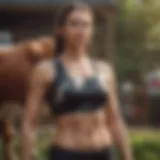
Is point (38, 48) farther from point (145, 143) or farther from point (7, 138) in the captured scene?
point (145, 143)

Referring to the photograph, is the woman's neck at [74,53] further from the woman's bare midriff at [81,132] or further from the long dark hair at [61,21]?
the woman's bare midriff at [81,132]

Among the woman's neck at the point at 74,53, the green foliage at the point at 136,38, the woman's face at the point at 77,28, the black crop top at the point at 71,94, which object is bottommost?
the black crop top at the point at 71,94

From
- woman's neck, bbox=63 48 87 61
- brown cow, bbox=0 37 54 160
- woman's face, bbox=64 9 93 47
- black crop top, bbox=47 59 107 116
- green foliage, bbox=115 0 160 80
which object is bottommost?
black crop top, bbox=47 59 107 116

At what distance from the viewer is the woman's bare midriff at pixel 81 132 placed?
A: 5.85 feet

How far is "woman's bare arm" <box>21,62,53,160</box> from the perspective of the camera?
5.84ft

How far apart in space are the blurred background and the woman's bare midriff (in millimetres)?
1622

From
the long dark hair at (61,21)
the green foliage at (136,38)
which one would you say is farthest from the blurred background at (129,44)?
the long dark hair at (61,21)

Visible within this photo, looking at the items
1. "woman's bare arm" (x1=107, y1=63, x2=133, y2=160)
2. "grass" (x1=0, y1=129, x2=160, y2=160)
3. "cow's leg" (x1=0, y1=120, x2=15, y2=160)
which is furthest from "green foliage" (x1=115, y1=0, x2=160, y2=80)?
"woman's bare arm" (x1=107, y1=63, x2=133, y2=160)

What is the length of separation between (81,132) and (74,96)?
12 cm

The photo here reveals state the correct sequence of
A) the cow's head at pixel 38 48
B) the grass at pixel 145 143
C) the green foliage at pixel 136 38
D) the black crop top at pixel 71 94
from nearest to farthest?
the black crop top at pixel 71 94 → the cow's head at pixel 38 48 → the grass at pixel 145 143 → the green foliage at pixel 136 38

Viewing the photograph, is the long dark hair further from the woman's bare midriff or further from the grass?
the grass

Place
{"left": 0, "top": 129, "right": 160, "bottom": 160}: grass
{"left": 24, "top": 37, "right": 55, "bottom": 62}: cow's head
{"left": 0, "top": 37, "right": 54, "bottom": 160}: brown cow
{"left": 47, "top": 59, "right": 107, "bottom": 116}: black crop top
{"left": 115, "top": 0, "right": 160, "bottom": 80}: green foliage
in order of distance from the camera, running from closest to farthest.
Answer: {"left": 47, "top": 59, "right": 107, "bottom": 116}: black crop top → {"left": 24, "top": 37, "right": 55, "bottom": 62}: cow's head → {"left": 0, "top": 37, "right": 54, "bottom": 160}: brown cow → {"left": 0, "top": 129, "right": 160, "bottom": 160}: grass → {"left": 115, "top": 0, "right": 160, "bottom": 80}: green foliage

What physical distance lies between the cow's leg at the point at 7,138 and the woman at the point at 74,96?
66.0 inches

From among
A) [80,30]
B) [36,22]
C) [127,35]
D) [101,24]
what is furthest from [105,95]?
[127,35]
